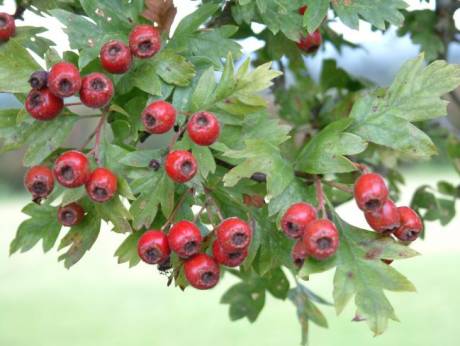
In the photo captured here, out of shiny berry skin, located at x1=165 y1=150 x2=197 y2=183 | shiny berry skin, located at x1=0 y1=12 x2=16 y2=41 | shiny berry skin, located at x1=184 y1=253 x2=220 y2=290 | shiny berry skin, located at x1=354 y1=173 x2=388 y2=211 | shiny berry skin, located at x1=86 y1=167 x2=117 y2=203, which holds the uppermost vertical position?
shiny berry skin, located at x1=0 y1=12 x2=16 y2=41

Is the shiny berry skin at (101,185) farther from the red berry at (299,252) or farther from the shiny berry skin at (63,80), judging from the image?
the red berry at (299,252)

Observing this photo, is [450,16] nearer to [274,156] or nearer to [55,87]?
[274,156]

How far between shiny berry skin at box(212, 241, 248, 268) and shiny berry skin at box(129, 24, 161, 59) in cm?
26

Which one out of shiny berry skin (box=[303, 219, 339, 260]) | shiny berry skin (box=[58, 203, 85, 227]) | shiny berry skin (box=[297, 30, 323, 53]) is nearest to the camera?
shiny berry skin (box=[303, 219, 339, 260])

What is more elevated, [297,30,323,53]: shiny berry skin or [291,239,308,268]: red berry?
[297,30,323,53]: shiny berry skin

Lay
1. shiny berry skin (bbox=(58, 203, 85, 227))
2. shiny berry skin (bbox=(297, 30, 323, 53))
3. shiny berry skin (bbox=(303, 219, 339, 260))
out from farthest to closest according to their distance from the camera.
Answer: shiny berry skin (bbox=(297, 30, 323, 53)) < shiny berry skin (bbox=(58, 203, 85, 227)) < shiny berry skin (bbox=(303, 219, 339, 260))

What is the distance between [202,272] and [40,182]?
0.24 meters

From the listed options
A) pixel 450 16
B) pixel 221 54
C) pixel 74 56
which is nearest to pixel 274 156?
pixel 221 54

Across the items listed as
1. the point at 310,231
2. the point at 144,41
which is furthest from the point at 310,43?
the point at 310,231

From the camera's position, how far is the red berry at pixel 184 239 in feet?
3.14

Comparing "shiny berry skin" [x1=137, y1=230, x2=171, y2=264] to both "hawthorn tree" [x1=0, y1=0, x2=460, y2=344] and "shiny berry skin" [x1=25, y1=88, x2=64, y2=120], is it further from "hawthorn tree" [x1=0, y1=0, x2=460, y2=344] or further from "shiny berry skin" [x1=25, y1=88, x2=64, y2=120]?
"shiny berry skin" [x1=25, y1=88, x2=64, y2=120]

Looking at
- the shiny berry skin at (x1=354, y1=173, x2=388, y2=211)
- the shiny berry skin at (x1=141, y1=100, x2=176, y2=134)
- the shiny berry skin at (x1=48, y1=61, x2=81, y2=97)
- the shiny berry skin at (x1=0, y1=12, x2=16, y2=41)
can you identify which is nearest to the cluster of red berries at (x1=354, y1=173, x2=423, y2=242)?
the shiny berry skin at (x1=354, y1=173, x2=388, y2=211)

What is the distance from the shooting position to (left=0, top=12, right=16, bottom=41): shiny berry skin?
3.67ft

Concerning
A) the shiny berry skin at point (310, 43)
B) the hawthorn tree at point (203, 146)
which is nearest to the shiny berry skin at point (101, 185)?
the hawthorn tree at point (203, 146)
